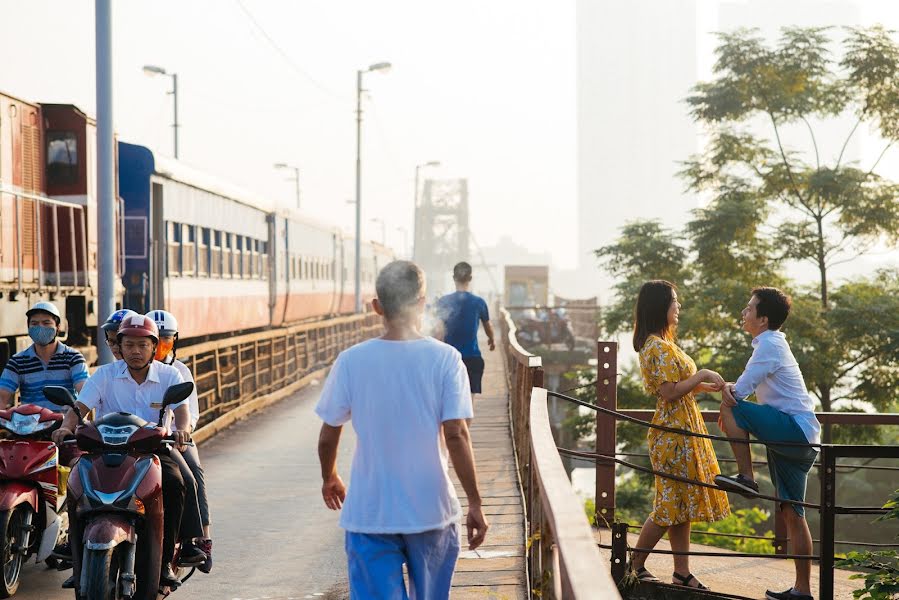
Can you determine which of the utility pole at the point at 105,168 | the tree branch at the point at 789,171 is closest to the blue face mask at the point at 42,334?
the utility pole at the point at 105,168

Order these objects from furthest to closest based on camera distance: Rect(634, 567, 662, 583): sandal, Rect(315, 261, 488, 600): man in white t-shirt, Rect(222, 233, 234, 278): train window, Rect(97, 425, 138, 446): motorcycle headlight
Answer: Rect(222, 233, 234, 278): train window
Rect(634, 567, 662, 583): sandal
Rect(97, 425, 138, 446): motorcycle headlight
Rect(315, 261, 488, 600): man in white t-shirt

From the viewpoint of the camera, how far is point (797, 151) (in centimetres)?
3023

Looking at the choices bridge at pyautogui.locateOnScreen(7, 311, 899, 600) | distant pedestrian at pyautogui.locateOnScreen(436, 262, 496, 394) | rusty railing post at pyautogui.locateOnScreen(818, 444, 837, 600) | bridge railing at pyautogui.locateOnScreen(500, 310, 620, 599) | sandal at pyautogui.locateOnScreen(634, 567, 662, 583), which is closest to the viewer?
bridge railing at pyautogui.locateOnScreen(500, 310, 620, 599)

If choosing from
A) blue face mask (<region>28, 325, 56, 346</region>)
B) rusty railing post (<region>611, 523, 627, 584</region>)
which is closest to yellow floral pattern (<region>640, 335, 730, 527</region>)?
rusty railing post (<region>611, 523, 627, 584</region>)

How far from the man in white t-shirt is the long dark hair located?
305 cm

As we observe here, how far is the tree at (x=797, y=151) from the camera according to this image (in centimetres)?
2802

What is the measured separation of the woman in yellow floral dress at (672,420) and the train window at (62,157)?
33.2 ft

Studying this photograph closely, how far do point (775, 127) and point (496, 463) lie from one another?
20.6 meters

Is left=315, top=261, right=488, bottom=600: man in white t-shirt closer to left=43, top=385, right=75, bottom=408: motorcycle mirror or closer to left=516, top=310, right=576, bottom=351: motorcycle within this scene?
left=43, top=385, right=75, bottom=408: motorcycle mirror

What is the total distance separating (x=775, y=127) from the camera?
2956 cm

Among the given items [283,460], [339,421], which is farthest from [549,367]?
[339,421]

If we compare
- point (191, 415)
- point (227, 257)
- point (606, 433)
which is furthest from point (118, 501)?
point (227, 257)

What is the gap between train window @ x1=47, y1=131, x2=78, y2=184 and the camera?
14773 millimetres

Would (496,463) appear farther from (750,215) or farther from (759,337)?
(750,215)
